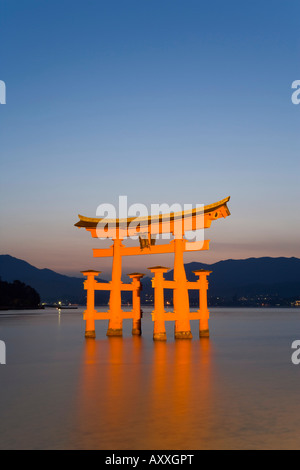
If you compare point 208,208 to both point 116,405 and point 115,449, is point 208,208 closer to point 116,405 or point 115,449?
point 116,405

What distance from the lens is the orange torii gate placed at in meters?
22.2

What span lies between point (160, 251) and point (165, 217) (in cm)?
210

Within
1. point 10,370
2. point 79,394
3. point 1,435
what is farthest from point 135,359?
point 1,435

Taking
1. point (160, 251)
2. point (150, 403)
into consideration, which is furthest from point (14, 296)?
point (150, 403)

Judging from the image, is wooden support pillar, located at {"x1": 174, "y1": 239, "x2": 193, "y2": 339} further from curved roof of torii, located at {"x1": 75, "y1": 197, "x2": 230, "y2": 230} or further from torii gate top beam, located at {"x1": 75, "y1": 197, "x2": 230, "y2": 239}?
curved roof of torii, located at {"x1": 75, "y1": 197, "x2": 230, "y2": 230}

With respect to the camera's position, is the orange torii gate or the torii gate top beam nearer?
the torii gate top beam

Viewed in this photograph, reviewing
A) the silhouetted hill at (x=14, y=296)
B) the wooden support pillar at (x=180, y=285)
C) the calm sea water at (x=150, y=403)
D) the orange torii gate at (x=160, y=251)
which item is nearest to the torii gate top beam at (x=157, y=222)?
the orange torii gate at (x=160, y=251)

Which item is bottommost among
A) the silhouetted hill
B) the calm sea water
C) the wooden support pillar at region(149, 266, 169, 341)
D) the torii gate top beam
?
the silhouetted hill

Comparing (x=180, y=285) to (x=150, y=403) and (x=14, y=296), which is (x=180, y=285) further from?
(x=14, y=296)

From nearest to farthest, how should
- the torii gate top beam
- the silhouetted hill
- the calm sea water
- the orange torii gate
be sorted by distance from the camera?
the calm sea water → the torii gate top beam → the orange torii gate → the silhouetted hill

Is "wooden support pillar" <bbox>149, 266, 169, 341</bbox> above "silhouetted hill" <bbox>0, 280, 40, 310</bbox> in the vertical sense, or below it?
above

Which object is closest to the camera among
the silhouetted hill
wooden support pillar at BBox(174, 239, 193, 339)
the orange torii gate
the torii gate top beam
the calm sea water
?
the calm sea water

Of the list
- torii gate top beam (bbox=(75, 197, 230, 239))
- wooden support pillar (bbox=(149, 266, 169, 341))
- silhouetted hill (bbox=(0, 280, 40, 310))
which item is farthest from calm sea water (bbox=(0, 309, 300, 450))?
silhouetted hill (bbox=(0, 280, 40, 310))

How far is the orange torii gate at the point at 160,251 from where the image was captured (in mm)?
22234
